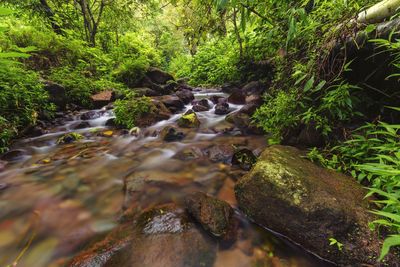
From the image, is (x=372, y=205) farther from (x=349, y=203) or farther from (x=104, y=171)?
(x=104, y=171)

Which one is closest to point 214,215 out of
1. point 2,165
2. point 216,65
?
point 2,165

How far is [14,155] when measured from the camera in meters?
3.72

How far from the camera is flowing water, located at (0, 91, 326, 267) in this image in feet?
6.19

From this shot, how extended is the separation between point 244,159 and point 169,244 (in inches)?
64.6

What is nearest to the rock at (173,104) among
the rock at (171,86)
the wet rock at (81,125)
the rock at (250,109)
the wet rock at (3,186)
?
the wet rock at (81,125)

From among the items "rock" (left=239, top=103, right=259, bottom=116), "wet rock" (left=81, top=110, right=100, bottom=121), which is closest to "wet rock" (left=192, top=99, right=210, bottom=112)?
"rock" (left=239, top=103, right=259, bottom=116)

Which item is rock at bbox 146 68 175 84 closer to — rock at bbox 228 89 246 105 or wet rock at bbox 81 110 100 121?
rock at bbox 228 89 246 105

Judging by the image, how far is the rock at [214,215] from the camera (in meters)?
1.99

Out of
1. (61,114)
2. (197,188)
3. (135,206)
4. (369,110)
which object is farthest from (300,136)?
(61,114)

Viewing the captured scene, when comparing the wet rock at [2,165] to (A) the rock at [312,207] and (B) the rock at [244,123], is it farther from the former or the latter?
(B) the rock at [244,123]

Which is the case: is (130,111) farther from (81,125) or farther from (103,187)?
(103,187)

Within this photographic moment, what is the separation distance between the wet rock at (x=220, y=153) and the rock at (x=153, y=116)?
7.21 ft

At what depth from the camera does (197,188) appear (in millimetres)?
2770

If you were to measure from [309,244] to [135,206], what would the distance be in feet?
5.55
